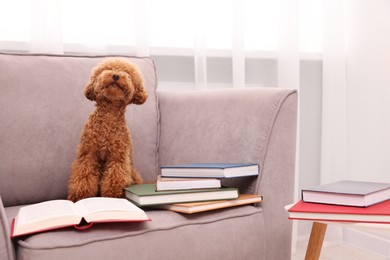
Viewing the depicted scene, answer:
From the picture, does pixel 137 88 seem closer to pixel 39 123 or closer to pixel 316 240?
pixel 39 123

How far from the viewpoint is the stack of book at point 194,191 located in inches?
42.4

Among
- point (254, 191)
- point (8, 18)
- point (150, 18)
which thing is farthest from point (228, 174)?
point (8, 18)

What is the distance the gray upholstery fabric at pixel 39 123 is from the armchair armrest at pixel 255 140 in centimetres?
21

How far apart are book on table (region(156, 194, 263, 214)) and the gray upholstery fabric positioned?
41 cm

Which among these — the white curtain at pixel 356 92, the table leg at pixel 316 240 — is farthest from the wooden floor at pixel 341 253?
the table leg at pixel 316 240

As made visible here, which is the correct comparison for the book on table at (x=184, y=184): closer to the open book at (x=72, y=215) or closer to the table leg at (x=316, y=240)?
the open book at (x=72, y=215)

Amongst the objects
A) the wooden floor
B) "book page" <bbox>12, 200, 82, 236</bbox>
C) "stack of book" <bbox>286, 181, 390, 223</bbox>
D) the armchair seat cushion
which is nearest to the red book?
"stack of book" <bbox>286, 181, 390, 223</bbox>

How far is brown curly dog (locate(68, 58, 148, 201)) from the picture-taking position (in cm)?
121

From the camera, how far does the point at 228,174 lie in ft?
3.76

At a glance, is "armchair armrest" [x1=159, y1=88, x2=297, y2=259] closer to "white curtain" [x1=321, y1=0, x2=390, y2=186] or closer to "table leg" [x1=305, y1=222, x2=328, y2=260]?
"table leg" [x1=305, y1=222, x2=328, y2=260]

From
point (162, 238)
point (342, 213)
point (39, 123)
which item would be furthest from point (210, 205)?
point (39, 123)

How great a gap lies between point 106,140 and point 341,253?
1284mm

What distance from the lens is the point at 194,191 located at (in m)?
1.10

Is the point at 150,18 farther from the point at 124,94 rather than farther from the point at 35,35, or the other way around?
the point at 124,94
